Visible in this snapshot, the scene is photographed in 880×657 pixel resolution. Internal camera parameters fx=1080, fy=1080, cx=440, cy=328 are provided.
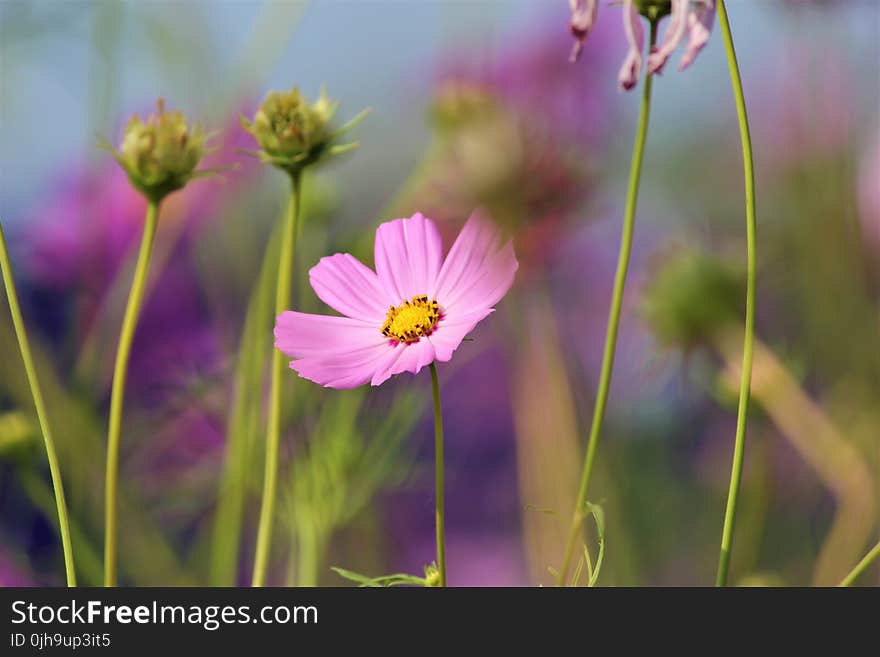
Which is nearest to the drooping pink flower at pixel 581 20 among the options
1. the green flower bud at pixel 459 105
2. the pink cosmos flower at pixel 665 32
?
the pink cosmos flower at pixel 665 32

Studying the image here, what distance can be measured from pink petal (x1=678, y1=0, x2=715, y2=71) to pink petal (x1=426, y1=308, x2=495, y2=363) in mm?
56

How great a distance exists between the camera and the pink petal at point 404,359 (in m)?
0.17

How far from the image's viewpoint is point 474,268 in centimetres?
19

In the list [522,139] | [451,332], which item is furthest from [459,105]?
[451,332]

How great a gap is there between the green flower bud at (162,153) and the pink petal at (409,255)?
0.04 meters

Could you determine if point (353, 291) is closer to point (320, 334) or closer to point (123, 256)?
point (320, 334)

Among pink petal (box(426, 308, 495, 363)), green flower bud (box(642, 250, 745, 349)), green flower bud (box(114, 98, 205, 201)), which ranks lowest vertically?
pink petal (box(426, 308, 495, 363))

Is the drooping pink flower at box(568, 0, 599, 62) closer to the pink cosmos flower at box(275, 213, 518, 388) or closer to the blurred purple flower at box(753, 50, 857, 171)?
the pink cosmos flower at box(275, 213, 518, 388)

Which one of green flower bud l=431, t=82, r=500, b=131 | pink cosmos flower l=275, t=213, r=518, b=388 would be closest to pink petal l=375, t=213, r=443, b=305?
pink cosmos flower l=275, t=213, r=518, b=388

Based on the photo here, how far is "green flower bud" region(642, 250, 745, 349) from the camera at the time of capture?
13.9 inches

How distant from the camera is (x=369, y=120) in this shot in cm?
38

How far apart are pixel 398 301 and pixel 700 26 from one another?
0.07 meters

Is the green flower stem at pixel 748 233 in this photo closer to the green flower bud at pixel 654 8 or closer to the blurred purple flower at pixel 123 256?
the green flower bud at pixel 654 8
